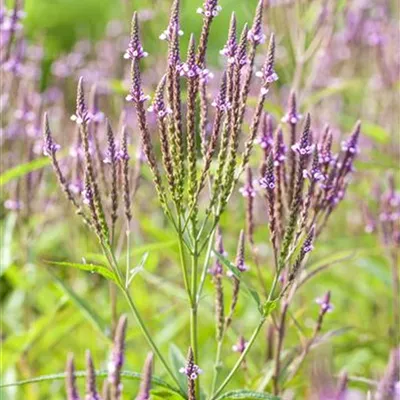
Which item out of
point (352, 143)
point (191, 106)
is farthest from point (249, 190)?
point (191, 106)

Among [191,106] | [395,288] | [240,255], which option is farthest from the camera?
[395,288]

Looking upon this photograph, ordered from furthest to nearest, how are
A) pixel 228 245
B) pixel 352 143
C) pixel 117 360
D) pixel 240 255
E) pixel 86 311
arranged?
pixel 228 245, pixel 86 311, pixel 352 143, pixel 240 255, pixel 117 360

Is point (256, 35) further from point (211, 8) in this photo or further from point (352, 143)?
point (352, 143)

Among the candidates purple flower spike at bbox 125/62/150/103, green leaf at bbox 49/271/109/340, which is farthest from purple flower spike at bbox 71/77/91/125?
green leaf at bbox 49/271/109/340

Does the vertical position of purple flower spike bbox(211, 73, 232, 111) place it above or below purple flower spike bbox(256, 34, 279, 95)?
below

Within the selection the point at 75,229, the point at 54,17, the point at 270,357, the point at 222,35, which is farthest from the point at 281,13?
the point at 54,17

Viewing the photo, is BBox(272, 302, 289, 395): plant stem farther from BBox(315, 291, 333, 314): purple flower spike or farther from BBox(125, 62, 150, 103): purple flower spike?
BBox(125, 62, 150, 103): purple flower spike

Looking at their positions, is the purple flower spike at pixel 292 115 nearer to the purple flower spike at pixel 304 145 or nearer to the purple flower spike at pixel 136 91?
the purple flower spike at pixel 304 145

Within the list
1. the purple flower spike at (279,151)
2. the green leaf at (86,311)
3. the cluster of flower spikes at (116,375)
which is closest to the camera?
the cluster of flower spikes at (116,375)

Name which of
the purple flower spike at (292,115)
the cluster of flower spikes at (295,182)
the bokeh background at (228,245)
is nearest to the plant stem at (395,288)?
the bokeh background at (228,245)

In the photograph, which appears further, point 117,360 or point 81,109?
point 81,109


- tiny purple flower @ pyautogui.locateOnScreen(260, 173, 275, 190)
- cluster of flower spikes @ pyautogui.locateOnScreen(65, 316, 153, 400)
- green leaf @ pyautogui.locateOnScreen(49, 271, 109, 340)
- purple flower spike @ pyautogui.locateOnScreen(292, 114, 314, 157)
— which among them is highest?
purple flower spike @ pyautogui.locateOnScreen(292, 114, 314, 157)
